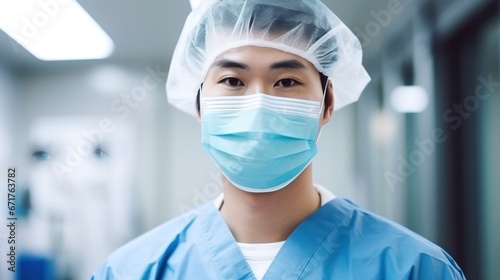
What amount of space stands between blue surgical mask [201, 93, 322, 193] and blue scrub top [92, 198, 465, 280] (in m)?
0.14

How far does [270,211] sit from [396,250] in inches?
10.8

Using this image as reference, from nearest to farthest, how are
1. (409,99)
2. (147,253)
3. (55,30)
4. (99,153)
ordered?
1. (147,253)
2. (55,30)
3. (99,153)
4. (409,99)

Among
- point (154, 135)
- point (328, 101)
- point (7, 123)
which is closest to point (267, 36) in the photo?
point (328, 101)

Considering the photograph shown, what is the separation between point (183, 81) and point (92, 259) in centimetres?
94

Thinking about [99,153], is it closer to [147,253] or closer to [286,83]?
[147,253]

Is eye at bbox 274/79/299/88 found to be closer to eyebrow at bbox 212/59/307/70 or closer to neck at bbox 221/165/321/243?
eyebrow at bbox 212/59/307/70

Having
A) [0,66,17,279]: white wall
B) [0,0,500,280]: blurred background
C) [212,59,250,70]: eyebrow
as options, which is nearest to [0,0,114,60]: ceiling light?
[0,0,500,280]: blurred background

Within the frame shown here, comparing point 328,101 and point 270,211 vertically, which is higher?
point 328,101

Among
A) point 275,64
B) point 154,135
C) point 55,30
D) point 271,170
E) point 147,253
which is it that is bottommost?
point 147,253

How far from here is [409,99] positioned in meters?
1.93

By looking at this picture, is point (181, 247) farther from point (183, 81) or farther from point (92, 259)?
point (92, 259)

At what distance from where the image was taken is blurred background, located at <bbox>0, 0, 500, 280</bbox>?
1.60m

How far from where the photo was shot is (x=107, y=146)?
66.6 inches

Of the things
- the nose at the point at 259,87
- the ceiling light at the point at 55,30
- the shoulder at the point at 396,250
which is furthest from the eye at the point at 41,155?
the shoulder at the point at 396,250
